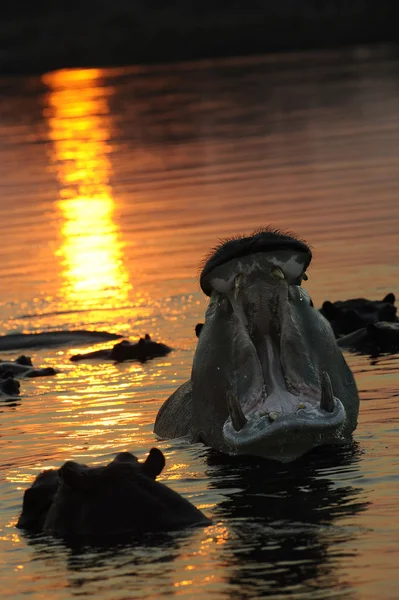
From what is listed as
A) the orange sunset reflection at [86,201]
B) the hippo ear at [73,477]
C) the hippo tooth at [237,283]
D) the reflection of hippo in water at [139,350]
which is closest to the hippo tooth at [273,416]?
the hippo tooth at [237,283]

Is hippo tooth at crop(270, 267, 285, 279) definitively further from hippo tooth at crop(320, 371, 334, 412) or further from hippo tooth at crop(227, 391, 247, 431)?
hippo tooth at crop(227, 391, 247, 431)

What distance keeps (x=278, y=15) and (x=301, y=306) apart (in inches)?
2482

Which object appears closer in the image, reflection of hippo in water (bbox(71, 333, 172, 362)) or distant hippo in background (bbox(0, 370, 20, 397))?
distant hippo in background (bbox(0, 370, 20, 397))

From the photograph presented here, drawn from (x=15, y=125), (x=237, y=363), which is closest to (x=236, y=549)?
(x=237, y=363)

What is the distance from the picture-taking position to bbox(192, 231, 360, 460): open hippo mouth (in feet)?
32.8

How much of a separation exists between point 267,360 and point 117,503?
5.90ft

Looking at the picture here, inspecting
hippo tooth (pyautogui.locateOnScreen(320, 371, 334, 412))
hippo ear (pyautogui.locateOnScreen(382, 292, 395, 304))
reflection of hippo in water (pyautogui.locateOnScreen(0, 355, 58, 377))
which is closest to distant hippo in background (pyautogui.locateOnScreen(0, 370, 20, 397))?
reflection of hippo in water (pyautogui.locateOnScreen(0, 355, 58, 377))

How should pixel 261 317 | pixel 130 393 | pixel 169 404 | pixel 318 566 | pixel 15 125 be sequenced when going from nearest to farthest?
pixel 318 566, pixel 261 317, pixel 169 404, pixel 130 393, pixel 15 125

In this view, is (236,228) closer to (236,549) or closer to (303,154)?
(303,154)

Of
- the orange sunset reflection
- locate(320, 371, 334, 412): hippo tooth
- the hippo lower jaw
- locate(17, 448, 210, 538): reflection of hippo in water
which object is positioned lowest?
locate(17, 448, 210, 538): reflection of hippo in water

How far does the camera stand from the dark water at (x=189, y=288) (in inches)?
327

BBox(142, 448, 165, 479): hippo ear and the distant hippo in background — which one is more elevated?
the distant hippo in background

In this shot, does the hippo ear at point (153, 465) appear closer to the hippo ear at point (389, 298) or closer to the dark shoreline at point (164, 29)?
the hippo ear at point (389, 298)

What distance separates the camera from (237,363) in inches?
410
